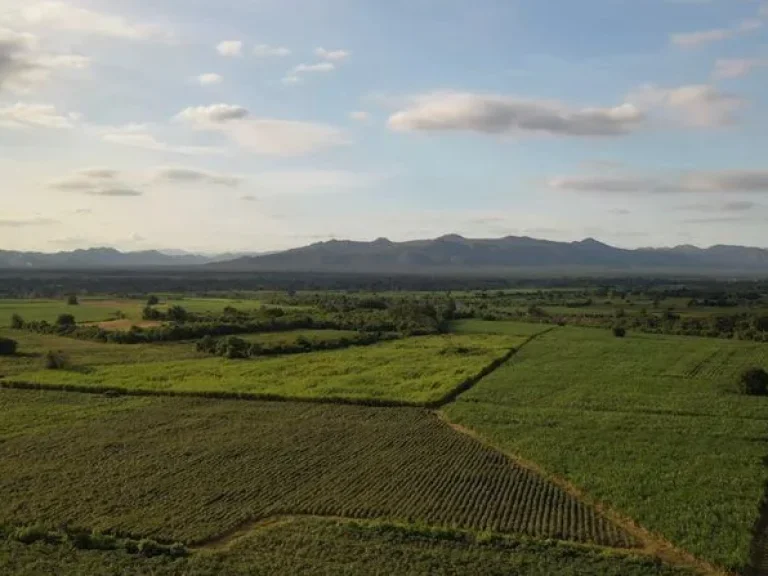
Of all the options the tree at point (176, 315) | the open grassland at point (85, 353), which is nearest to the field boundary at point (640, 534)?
the open grassland at point (85, 353)

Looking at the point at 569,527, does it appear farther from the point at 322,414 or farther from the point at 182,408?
the point at 182,408

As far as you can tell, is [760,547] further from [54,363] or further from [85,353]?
[85,353]

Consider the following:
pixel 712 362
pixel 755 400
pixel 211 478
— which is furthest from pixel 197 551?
pixel 712 362

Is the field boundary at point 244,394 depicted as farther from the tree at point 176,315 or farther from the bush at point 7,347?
the tree at point 176,315

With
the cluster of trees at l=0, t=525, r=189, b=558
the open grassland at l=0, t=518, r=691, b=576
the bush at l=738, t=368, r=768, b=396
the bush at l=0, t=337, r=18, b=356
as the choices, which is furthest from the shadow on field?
the bush at l=0, t=337, r=18, b=356

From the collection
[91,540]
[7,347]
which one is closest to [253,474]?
[91,540]

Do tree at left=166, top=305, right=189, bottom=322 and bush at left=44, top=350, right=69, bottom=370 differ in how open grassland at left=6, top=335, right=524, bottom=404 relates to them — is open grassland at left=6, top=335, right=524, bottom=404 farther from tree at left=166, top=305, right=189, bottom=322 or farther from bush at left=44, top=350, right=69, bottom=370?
tree at left=166, top=305, right=189, bottom=322
